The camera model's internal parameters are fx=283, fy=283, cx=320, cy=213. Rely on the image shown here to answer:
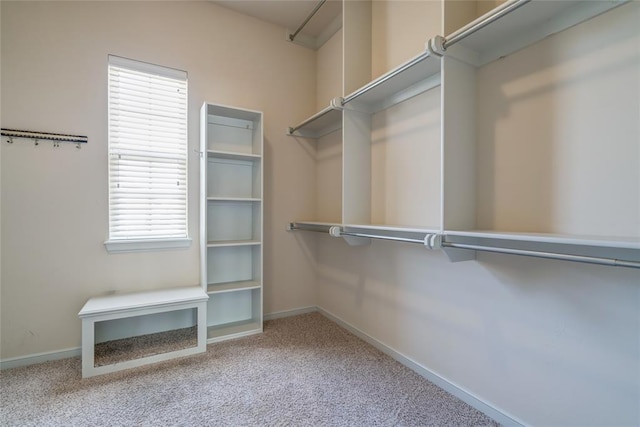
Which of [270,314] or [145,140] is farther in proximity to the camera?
[270,314]

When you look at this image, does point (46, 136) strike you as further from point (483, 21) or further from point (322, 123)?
point (483, 21)

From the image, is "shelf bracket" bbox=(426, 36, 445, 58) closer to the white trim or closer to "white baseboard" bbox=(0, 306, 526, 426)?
"white baseboard" bbox=(0, 306, 526, 426)

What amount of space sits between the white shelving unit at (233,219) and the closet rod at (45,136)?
90 cm

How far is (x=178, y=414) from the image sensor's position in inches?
62.7

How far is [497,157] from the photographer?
1539mm

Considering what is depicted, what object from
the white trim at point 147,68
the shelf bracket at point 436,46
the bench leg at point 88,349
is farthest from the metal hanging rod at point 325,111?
the bench leg at point 88,349

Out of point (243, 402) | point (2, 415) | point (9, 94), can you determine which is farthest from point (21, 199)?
point (243, 402)

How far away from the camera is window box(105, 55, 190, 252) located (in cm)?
237

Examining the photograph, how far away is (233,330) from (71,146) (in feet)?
6.60

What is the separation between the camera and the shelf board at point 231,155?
2.52 m

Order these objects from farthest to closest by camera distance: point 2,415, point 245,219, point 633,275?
point 245,219, point 2,415, point 633,275

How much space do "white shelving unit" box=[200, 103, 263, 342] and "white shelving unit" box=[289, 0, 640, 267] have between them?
123 cm

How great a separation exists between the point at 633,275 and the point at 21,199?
11.7 ft

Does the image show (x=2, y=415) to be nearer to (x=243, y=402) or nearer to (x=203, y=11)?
(x=243, y=402)
